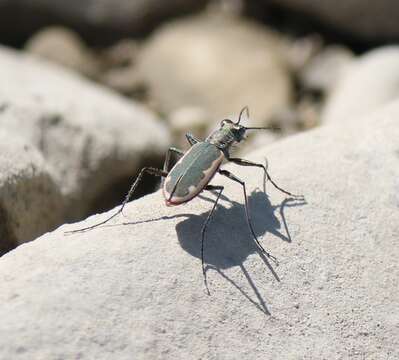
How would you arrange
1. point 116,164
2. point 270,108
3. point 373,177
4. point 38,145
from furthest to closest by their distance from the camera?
point 270,108, point 116,164, point 38,145, point 373,177

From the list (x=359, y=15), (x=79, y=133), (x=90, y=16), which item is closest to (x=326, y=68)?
(x=359, y=15)

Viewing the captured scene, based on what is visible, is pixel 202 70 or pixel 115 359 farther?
pixel 202 70

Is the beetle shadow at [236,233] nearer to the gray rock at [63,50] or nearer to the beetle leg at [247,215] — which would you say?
the beetle leg at [247,215]

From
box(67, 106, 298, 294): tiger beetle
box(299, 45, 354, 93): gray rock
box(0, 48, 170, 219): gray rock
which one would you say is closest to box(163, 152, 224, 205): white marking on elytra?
box(67, 106, 298, 294): tiger beetle

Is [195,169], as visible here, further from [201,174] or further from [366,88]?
[366,88]

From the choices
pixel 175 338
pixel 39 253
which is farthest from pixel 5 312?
pixel 175 338

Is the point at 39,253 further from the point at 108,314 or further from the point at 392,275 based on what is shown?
the point at 392,275

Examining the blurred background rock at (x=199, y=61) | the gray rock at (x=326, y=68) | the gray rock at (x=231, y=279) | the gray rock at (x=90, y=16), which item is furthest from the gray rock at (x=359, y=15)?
the gray rock at (x=231, y=279)
